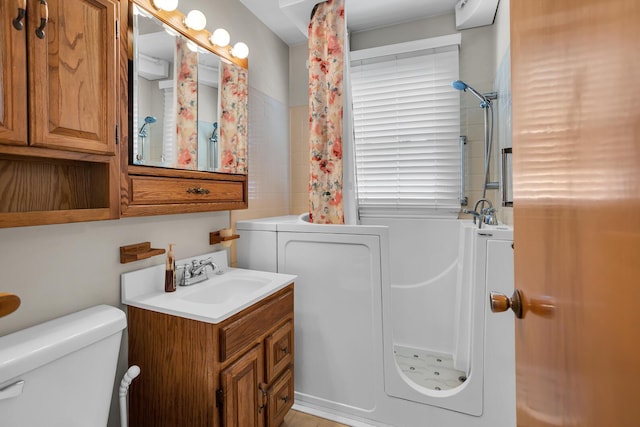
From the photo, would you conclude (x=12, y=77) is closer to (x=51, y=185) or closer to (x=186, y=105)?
(x=51, y=185)

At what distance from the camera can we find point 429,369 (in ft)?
6.65

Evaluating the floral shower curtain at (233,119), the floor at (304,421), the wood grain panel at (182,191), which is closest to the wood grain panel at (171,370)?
the wood grain panel at (182,191)

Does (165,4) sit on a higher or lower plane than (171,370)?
higher

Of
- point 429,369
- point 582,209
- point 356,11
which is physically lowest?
point 429,369

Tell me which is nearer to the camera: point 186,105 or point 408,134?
point 186,105

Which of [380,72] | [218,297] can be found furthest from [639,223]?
[380,72]

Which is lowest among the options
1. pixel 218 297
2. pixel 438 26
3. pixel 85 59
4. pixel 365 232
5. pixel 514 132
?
pixel 218 297

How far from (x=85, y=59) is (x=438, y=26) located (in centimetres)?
225

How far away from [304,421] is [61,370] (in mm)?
1250

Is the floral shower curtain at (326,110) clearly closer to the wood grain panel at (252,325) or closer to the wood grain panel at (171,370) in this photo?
the wood grain panel at (252,325)

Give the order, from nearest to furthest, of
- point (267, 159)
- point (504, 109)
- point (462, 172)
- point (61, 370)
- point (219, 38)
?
point (61, 370)
point (219, 38)
point (504, 109)
point (462, 172)
point (267, 159)

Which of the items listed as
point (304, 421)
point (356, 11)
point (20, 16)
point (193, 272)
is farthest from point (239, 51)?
point (304, 421)

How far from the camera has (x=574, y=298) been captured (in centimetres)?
41

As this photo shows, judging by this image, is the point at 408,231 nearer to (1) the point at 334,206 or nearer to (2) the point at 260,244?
(1) the point at 334,206
